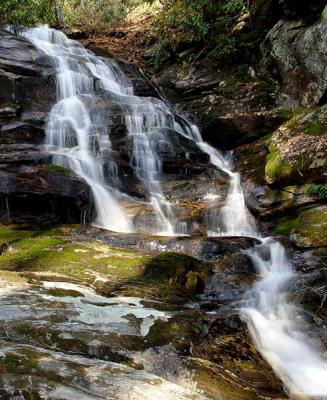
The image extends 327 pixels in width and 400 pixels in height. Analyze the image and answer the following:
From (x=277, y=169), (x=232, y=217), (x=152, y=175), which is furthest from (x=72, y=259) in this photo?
(x=152, y=175)

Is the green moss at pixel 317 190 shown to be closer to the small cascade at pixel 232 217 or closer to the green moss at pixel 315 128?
the small cascade at pixel 232 217

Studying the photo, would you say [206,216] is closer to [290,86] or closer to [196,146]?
[196,146]

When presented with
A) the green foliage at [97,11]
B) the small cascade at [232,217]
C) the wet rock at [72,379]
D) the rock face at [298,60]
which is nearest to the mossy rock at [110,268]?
the wet rock at [72,379]

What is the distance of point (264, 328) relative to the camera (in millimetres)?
5363

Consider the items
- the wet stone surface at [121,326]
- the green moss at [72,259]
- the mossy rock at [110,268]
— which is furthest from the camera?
the green moss at [72,259]

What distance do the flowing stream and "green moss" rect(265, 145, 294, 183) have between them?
983 mm

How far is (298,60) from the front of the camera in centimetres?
1388

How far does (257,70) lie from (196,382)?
44.7 ft

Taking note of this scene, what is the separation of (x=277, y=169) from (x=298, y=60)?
5.56 metres

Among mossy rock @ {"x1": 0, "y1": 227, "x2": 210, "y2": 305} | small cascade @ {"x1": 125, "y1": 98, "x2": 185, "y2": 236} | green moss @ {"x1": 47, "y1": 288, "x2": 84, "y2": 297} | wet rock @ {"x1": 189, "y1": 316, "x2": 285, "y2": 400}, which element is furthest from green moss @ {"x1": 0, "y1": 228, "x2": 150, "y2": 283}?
small cascade @ {"x1": 125, "y1": 98, "x2": 185, "y2": 236}

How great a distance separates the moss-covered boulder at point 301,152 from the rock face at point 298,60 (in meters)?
2.37

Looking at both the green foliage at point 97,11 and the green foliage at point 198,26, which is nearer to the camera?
the green foliage at point 198,26

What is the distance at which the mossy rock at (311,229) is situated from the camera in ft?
26.5

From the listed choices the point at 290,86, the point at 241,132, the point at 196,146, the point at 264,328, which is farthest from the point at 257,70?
the point at 264,328
